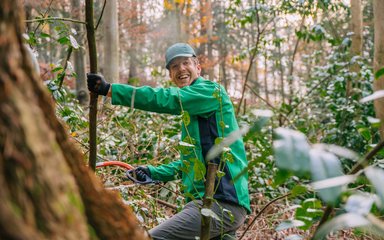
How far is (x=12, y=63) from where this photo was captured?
36.1 inches

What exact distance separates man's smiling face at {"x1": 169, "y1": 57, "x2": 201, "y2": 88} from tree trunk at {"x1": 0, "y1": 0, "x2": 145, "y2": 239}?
99.9 inches

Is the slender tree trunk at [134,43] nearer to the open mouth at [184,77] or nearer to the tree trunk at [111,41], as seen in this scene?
the tree trunk at [111,41]

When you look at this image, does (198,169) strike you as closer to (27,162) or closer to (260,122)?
(260,122)

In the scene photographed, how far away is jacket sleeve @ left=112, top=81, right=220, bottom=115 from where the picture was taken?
2854 millimetres

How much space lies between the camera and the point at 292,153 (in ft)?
3.12

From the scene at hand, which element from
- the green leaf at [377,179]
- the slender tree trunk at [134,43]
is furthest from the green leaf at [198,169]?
the slender tree trunk at [134,43]

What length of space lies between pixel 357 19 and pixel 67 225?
8.17 metres

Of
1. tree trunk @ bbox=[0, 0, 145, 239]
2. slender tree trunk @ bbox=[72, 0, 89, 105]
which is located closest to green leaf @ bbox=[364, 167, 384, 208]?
tree trunk @ bbox=[0, 0, 145, 239]

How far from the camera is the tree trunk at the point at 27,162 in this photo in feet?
2.70

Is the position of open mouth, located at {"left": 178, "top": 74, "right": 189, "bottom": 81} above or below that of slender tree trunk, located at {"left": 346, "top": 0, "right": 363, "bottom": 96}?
below

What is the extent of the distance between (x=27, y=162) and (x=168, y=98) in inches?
86.1

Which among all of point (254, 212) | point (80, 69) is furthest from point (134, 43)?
point (254, 212)

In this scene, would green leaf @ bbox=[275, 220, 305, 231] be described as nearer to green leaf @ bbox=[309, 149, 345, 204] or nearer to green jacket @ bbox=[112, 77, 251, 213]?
green leaf @ bbox=[309, 149, 345, 204]

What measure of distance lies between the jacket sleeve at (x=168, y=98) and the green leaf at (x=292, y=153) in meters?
1.85
